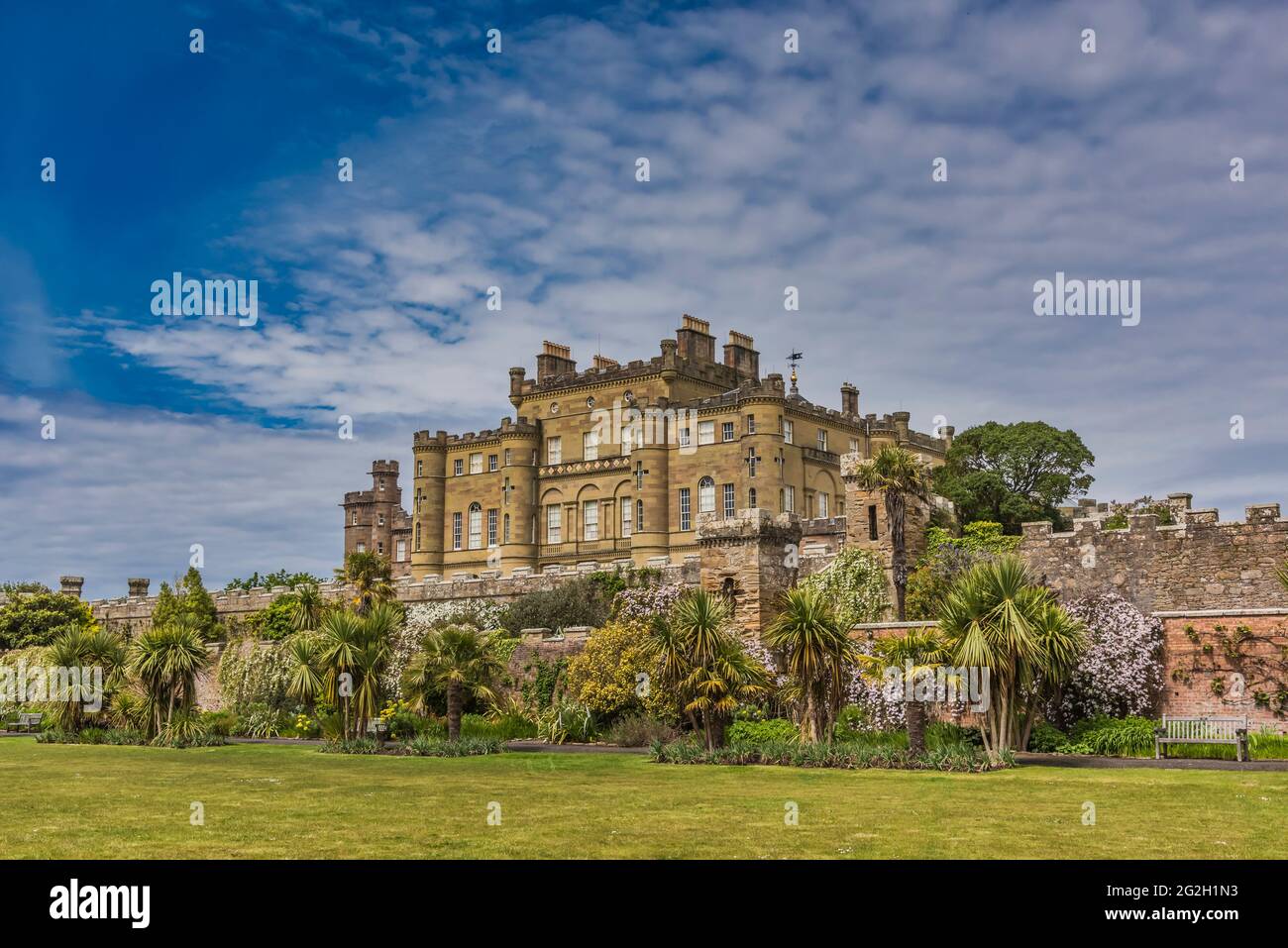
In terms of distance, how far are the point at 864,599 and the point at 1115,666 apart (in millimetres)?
11271

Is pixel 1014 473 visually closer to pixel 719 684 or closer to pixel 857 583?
pixel 857 583

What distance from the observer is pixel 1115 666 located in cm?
2883

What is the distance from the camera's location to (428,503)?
258 ft

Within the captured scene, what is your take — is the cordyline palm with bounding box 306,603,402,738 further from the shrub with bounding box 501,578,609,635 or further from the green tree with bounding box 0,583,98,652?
the green tree with bounding box 0,583,98,652

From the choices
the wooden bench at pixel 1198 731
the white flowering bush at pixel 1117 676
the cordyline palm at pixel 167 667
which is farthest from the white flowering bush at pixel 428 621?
the wooden bench at pixel 1198 731

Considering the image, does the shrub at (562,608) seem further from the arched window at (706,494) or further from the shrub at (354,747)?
the arched window at (706,494)

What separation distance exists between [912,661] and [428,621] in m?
28.4

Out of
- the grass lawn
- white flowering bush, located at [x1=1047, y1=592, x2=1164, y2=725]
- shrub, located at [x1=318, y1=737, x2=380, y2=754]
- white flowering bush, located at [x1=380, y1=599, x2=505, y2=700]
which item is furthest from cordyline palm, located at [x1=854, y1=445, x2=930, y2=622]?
white flowering bush, located at [x1=380, y1=599, x2=505, y2=700]

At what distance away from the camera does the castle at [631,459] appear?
217 ft

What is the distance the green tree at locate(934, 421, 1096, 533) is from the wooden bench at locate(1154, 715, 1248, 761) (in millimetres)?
32893

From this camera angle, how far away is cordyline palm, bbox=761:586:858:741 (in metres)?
26.5

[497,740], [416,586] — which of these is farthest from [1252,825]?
[416,586]

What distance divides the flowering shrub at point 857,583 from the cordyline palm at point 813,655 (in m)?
11.4

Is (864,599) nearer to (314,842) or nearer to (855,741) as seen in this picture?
(855,741)
